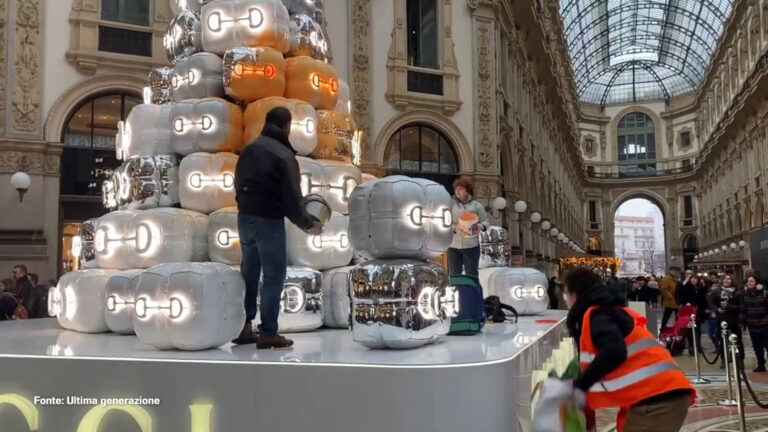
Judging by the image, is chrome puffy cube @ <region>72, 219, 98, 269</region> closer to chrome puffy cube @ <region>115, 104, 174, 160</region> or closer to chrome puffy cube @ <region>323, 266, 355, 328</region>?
→ chrome puffy cube @ <region>115, 104, 174, 160</region>

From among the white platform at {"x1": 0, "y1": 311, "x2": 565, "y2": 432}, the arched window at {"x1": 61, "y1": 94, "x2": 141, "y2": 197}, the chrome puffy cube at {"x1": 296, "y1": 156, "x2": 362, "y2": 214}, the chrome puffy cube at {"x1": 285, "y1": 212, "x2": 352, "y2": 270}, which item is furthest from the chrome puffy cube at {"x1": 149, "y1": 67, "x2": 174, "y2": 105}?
the arched window at {"x1": 61, "y1": 94, "x2": 141, "y2": 197}

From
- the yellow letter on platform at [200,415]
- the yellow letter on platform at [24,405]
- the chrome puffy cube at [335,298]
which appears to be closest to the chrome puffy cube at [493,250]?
the chrome puffy cube at [335,298]

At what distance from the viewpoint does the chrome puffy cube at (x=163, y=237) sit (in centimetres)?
527

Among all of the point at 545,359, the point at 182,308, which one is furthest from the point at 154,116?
the point at 545,359

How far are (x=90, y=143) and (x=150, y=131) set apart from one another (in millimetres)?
10424

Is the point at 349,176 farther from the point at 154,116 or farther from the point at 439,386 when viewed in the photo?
the point at 439,386

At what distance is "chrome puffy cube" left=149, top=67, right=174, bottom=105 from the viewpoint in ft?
21.8

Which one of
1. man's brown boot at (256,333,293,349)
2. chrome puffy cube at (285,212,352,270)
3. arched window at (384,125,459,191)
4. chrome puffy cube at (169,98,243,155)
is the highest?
arched window at (384,125,459,191)

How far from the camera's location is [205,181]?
5.61m

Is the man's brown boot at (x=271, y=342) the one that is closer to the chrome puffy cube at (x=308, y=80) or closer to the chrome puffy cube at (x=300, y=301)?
the chrome puffy cube at (x=300, y=301)

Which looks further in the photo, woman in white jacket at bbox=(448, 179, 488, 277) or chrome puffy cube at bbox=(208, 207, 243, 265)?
woman in white jacket at bbox=(448, 179, 488, 277)

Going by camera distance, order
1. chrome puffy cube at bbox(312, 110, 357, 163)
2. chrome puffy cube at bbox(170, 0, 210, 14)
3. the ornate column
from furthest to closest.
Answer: the ornate column → chrome puffy cube at bbox(170, 0, 210, 14) → chrome puffy cube at bbox(312, 110, 357, 163)

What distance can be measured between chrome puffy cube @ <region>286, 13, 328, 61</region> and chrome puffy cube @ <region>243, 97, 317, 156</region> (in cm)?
77

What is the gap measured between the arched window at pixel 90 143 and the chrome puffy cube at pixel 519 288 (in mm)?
10507
